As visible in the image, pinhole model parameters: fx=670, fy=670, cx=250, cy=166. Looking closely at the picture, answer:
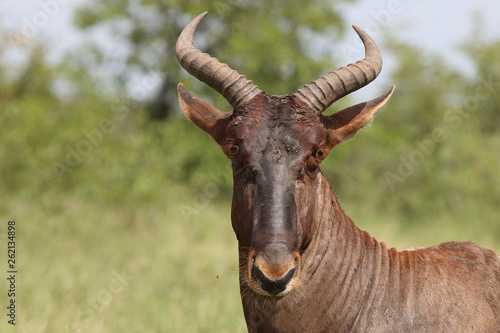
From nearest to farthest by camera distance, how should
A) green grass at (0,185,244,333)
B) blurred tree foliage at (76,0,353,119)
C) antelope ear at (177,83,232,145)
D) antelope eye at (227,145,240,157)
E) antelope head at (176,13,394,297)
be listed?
antelope head at (176,13,394,297) → antelope eye at (227,145,240,157) → antelope ear at (177,83,232,145) → green grass at (0,185,244,333) → blurred tree foliage at (76,0,353,119)

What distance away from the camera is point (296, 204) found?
196 inches

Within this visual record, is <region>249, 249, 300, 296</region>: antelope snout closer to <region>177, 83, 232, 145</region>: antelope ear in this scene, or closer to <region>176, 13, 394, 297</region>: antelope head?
<region>176, 13, 394, 297</region>: antelope head

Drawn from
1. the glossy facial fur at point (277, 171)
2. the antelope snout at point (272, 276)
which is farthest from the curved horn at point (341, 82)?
the antelope snout at point (272, 276)

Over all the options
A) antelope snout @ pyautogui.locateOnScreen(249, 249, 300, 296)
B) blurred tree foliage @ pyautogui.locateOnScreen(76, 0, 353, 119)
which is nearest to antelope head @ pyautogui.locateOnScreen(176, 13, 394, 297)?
antelope snout @ pyautogui.locateOnScreen(249, 249, 300, 296)

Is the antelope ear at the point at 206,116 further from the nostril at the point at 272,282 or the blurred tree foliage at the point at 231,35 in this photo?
the blurred tree foliage at the point at 231,35

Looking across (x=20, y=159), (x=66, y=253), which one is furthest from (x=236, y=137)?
(x=20, y=159)

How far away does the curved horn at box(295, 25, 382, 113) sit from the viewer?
5.39 metres

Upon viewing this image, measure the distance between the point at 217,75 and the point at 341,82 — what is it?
3.42 feet

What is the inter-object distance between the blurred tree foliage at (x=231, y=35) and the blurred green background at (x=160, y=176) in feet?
0.20

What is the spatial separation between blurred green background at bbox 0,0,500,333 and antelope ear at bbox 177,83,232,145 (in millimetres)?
4179

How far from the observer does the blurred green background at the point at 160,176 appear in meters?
11.6

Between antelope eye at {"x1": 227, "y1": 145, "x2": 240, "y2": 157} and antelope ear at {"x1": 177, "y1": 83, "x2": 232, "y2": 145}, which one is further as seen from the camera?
antelope ear at {"x1": 177, "y1": 83, "x2": 232, "y2": 145}

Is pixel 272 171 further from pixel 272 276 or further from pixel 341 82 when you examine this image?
pixel 341 82

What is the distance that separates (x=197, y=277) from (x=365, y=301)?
8.71 m
